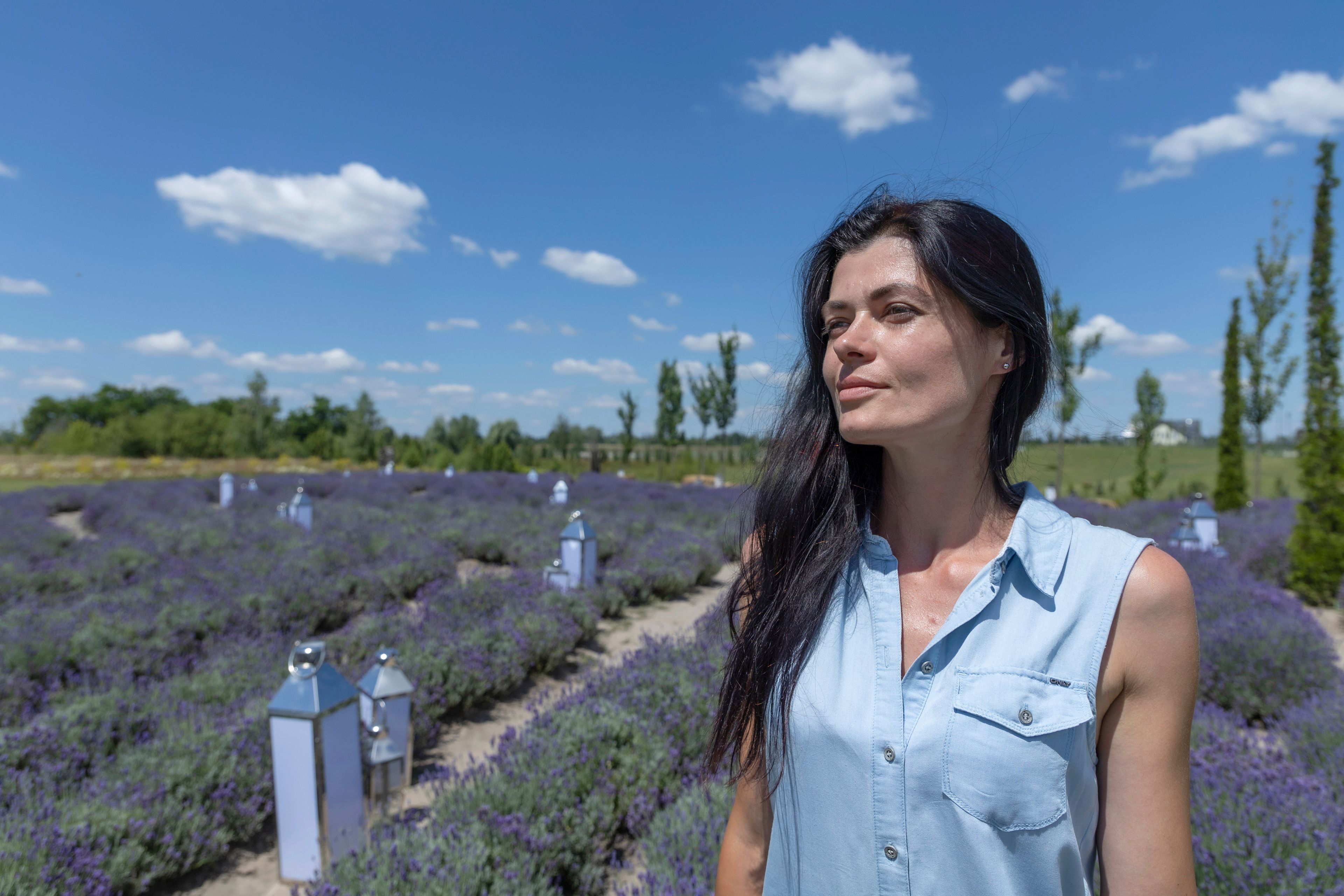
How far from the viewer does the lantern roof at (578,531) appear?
751cm

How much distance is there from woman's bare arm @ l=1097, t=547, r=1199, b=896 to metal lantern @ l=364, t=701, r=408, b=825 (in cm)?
336

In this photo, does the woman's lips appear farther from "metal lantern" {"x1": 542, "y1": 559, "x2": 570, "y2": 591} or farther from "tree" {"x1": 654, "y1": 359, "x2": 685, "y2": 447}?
"tree" {"x1": 654, "y1": 359, "x2": 685, "y2": 447}

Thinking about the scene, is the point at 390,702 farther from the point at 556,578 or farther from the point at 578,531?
the point at 578,531

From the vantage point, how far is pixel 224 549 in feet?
29.2

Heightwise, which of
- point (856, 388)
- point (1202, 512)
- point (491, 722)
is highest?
point (856, 388)

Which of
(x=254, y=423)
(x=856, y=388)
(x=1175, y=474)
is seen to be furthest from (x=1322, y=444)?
(x=254, y=423)

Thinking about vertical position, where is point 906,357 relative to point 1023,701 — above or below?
above

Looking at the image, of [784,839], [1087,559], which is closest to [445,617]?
[784,839]

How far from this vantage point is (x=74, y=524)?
14500 mm

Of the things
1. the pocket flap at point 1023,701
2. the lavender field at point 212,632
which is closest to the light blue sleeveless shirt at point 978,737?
the pocket flap at point 1023,701

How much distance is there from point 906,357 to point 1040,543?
1.18ft

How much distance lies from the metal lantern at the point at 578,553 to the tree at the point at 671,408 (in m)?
21.9

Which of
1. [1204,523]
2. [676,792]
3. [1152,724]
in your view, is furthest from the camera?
[1204,523]

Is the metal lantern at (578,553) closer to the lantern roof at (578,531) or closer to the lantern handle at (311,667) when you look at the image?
the lantern roof at (578,531)
